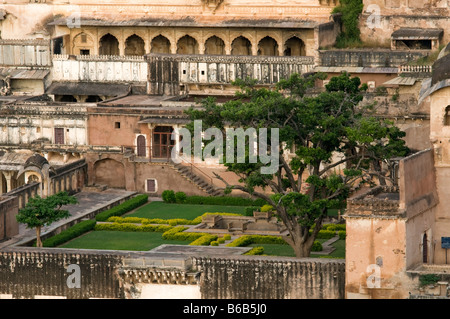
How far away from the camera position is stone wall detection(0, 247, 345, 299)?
66312 mm

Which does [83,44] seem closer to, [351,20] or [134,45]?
[134,45]

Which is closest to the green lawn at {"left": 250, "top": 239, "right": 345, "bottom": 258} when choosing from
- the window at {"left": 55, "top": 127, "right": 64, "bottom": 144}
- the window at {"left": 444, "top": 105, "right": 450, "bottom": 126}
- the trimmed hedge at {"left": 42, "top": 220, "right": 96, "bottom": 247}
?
the window at {"left": 444, "top": 105, "right": 450, "bottom": 126}

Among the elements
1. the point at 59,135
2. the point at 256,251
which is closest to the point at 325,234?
the point at 256,251

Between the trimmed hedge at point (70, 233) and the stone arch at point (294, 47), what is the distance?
27179 millimetres

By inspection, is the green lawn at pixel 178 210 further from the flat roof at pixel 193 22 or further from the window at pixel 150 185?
the flat roof at pixel 193 22

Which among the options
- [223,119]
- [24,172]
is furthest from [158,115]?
[223,119]

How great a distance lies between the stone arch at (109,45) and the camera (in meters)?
106

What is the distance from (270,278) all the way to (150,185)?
65.9 ft

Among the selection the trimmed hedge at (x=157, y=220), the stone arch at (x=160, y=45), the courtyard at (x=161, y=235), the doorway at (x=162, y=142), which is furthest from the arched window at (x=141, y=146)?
the stone arch at (x=160, y=45)

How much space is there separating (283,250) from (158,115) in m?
16.1

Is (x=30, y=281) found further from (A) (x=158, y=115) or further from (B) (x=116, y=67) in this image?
(B) (x=116, y=67)

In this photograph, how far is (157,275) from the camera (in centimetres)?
6812

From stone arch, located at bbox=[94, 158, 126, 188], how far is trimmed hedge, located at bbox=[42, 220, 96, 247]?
335 inches

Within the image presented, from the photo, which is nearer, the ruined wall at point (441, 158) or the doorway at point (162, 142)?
the ruined wall at point (441, 158)
